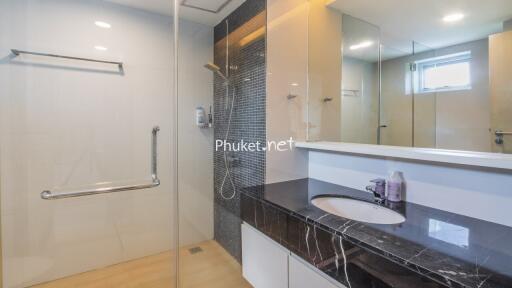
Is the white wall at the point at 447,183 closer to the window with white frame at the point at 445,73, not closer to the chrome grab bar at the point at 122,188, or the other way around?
the window with white frame at the point at 445,73

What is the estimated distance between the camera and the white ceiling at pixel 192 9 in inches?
A: 77.8

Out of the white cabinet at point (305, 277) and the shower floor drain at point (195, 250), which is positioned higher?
the white cabinet at point (305, 277)

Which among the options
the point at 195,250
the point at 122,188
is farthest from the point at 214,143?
the point at 195,250

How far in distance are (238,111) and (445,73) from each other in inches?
57.5

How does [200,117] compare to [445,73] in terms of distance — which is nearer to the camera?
[445,73]

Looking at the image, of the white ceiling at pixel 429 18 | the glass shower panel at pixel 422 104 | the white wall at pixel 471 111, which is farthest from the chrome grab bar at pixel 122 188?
the white wall at pixel 471 111

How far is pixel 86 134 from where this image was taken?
1.94m

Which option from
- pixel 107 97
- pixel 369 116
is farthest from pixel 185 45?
pixel 369 116

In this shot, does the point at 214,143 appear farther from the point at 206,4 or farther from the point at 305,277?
the point at 305,277

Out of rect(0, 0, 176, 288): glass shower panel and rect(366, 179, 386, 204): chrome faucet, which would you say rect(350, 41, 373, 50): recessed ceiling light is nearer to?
rect(366, 179, 386, 204): chrome faucet

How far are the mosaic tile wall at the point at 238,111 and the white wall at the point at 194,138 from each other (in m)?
0.07

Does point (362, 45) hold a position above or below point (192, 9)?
below

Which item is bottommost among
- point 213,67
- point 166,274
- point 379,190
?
point 166,274

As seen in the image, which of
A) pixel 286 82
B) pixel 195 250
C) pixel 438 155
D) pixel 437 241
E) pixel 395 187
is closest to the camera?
pixel 437 241
